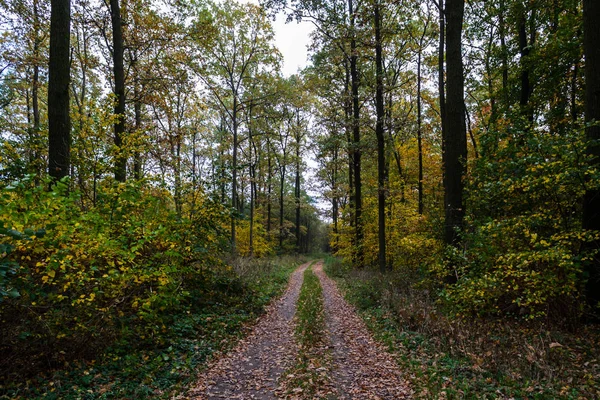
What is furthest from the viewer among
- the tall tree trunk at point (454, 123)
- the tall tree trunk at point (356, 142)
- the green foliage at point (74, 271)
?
the tall tree trunk at point (356, 142)

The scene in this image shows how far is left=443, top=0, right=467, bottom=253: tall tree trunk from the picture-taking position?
807cm

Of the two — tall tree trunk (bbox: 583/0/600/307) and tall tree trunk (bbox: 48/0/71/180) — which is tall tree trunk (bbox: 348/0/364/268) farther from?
tall tree trunk (bbox: 48/0/71/180)

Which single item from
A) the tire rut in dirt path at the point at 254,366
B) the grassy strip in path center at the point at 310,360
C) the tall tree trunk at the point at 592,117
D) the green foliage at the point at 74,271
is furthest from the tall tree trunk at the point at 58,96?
the tall tree trunk at the point at 592,117

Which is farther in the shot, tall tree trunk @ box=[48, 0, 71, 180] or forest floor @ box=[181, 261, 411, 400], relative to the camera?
tall tree trunk @ box=[48, 0, 71, 180]

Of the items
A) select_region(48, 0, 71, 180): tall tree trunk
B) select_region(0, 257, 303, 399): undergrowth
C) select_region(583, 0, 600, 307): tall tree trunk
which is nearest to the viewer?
select_region(0, 257, 303, 399): undergrowth

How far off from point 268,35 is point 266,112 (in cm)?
461

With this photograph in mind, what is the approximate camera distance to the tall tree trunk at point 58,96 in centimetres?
633

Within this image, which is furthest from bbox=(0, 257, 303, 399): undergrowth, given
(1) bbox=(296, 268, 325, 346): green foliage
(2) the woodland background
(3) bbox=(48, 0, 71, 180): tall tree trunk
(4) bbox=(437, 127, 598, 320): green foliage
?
(4) bbox=(437, 127, 598, 320): green foliage

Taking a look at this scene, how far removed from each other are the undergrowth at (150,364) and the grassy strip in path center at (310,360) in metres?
1.52

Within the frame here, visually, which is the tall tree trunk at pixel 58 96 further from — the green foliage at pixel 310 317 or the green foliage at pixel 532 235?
the green foliage at pixel 532 235

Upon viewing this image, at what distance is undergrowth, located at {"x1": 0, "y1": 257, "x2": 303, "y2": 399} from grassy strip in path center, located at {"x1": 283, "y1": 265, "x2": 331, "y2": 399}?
4.99ft

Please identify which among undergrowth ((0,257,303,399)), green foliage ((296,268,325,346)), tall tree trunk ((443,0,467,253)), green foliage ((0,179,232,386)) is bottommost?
green foliage ((296,268,325,346))

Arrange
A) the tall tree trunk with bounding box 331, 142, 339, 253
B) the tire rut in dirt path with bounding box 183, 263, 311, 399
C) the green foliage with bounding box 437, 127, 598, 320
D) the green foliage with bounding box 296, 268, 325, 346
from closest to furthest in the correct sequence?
1. the tire rut in dirt path with bounding box 183, 263, 311, 399
2. the green foliage with bounding box 437, 127, 598, 320
3. the green foliage with bounding box 296, 268, 325, 346
4. the tall tree trunk with bounding box 331, 142, 339, 253

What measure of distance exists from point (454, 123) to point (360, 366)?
6.27 m
